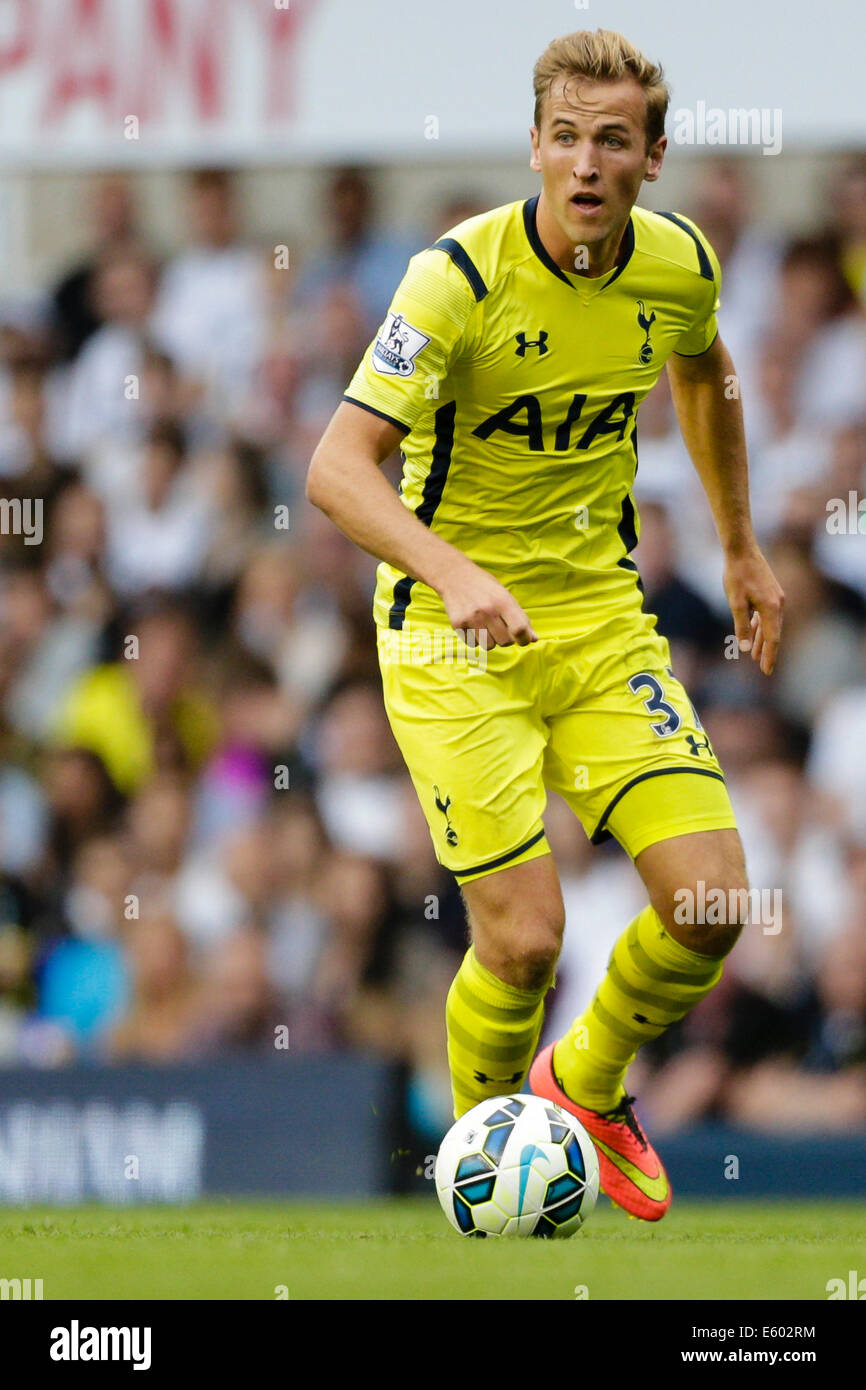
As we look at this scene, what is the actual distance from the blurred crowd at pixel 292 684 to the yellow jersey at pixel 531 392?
9.52 ft

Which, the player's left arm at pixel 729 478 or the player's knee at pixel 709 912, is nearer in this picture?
the player's knee at pixel 709 912

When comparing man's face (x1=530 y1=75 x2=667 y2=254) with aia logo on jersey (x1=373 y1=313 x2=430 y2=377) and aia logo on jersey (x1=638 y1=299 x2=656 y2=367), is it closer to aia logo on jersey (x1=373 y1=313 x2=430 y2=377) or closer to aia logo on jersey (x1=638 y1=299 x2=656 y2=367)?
aia logo on jersey (x1=638 y1=299 x2=656 y2=367)

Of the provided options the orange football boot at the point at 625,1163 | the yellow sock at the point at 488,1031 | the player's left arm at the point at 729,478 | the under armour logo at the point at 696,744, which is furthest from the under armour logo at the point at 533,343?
the orange football boot at the point at 625,1163

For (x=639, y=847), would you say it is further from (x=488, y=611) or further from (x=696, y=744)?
(x=488, y=611)

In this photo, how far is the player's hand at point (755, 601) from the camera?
5.98 metres

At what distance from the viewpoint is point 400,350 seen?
→ 518 centimetres

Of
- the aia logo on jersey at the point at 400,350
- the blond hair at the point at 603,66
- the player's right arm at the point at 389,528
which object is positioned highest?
the blond hair at the point at 603,66

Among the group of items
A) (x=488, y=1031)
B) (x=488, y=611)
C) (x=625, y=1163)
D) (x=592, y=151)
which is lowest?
(x=625, y=1163)

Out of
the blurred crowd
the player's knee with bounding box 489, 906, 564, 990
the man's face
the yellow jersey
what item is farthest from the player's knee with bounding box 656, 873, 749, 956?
the blurred crowd

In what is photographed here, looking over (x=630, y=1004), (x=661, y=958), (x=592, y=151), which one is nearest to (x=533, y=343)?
(x=592, y=151)

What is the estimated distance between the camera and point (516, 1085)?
573 cm

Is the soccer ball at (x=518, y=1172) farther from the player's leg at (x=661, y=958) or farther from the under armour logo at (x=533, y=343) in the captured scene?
the under armour logo at (x=533, y=343)

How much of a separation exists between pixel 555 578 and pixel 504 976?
1.09 metres

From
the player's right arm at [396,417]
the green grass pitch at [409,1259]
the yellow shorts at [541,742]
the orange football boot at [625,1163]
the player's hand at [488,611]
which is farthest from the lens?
the orange football boot at [625,1163]
